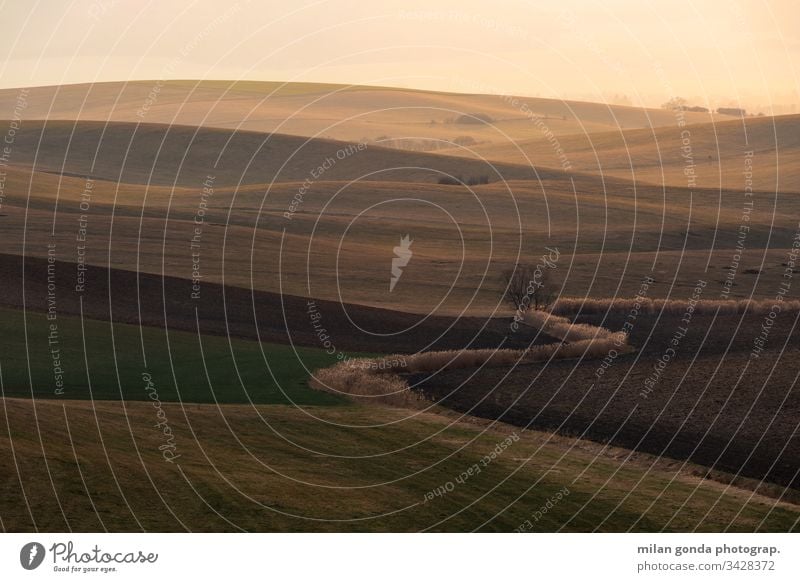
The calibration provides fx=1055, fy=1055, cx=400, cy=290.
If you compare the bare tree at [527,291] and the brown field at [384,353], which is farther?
the bare tree at [527,291]

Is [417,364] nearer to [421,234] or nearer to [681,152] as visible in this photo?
[421,234]

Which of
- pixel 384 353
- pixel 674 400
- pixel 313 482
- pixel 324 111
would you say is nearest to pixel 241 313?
pixel 384 353

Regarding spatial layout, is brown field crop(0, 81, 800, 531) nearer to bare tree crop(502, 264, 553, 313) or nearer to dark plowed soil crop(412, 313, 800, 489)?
dark plowed soil crop(412, 313, 800, 489)

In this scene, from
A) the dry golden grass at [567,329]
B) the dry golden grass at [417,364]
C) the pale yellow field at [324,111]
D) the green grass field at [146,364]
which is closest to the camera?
the green grass field at [146,364]

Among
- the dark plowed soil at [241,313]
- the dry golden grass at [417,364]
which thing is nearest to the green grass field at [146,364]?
the dry golden grass at [417,364]

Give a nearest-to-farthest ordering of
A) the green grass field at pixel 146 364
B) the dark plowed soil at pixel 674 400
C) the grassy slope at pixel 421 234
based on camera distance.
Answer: the dark plowed soil at pixel 674 400, the green grass field at pixel 146 364, the grassy slope at pixel 421 234

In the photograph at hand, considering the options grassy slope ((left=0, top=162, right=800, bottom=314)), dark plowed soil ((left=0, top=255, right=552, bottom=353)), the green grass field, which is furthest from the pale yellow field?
the green grass field

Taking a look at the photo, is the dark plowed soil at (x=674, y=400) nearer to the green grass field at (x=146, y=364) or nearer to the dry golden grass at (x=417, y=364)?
the dry golden grass at (x=417, y=364)

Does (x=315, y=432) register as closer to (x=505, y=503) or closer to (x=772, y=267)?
(x=505, y=503)
